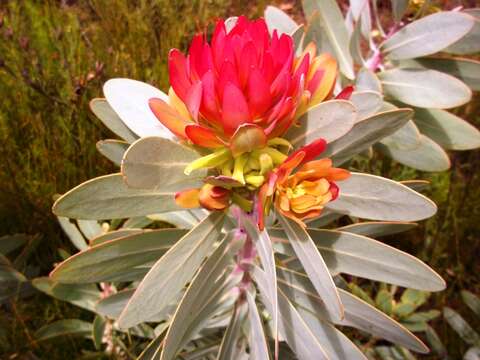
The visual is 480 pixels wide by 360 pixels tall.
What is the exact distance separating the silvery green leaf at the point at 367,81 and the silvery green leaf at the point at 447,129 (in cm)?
26

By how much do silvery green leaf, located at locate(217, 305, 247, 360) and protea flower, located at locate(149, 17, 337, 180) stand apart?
524 mm

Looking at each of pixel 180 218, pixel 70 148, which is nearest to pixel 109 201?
pixel 180 218

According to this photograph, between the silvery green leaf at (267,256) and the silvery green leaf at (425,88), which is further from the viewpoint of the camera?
the silvery green leaf at (425,88)

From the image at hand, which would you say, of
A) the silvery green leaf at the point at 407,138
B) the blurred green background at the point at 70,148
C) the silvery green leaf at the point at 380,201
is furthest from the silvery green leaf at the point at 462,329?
the silvery green leaf at the point at 380,201

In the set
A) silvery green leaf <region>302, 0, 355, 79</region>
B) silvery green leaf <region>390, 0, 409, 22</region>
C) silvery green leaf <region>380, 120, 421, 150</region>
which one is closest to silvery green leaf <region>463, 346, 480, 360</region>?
silvery green leaf <region>380, 120, 421, 150</region>

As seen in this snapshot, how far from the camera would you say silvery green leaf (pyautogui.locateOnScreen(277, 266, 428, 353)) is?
3.72ft

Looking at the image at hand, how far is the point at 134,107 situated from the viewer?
1.10 metres

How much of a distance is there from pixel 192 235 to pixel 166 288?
0.12 meters

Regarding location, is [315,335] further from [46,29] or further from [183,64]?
[46,29]

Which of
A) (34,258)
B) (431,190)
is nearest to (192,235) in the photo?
(34,258)

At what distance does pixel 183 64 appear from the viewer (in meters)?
0.95

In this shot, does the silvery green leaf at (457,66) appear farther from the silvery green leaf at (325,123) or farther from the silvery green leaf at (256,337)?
the silvery green leaf at (256,337)

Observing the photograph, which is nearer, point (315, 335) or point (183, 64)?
point (183, 64)

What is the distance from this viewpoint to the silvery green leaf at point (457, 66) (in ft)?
5.18
